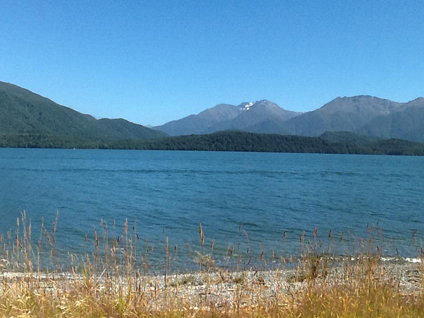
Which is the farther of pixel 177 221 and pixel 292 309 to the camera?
pixel 177 221

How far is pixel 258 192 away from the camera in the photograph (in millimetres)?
60719

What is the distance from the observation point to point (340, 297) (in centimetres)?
710

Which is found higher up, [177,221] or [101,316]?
[101,316]

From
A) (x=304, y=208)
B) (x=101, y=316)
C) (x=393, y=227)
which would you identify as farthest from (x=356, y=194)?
(x=101, y=316)

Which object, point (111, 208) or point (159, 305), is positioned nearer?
point (159, 305)

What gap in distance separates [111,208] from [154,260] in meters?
23.3

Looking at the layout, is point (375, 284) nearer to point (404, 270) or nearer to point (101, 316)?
point (101, 316)

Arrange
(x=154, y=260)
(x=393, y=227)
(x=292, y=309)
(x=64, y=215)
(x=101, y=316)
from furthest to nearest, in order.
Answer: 1. (x=64, y=215)
2. (x=393, y=227)
3. (x=154, y=260)
4. (x=292, y=309)
5. (x=101, y=316)

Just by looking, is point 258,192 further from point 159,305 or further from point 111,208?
point 159,305

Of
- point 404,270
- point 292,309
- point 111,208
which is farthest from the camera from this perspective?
point 111,208

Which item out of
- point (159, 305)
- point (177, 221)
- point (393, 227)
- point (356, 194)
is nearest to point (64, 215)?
point (177, 221)

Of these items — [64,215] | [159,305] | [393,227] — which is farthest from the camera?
[64,215]

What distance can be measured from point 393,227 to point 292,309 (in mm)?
28959

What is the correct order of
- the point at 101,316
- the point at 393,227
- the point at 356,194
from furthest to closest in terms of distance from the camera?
1. the point at 356,194
2. the point at 393,227
3. the point at 101,316
